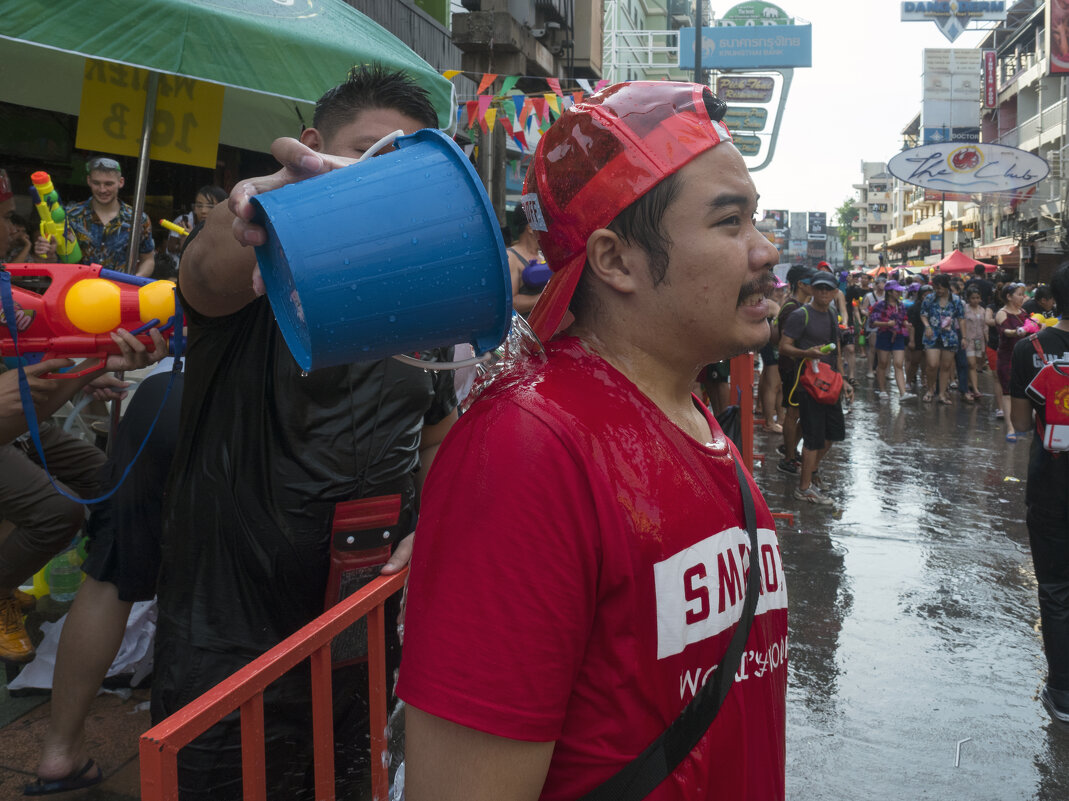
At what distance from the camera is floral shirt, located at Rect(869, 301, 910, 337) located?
15828 millimetres

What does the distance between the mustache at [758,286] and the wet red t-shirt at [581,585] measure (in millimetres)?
217

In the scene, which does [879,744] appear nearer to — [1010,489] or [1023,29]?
[1010,489]

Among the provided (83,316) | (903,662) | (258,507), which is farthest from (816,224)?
(258,507)

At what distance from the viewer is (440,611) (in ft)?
3.41

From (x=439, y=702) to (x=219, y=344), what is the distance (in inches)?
46.9

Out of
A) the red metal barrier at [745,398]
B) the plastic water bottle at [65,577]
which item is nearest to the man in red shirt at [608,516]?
the plastic water bottle at [65,577]

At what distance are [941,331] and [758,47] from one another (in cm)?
857

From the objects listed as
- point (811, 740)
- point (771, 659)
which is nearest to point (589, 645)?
point (771, 659)

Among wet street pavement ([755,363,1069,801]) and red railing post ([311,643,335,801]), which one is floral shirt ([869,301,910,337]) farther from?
red railing post ([311,643,335,801])

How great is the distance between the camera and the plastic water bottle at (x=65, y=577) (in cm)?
425

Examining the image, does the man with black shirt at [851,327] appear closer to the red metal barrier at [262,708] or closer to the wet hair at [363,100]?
the wet hair at [363,100]

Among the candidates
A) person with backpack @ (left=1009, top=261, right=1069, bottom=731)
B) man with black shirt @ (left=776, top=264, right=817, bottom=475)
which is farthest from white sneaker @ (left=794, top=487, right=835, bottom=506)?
person with backpack @ (left=1009, top=261, right=1069, bottom=731)

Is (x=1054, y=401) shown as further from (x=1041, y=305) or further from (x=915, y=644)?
(x=1041, y=305)

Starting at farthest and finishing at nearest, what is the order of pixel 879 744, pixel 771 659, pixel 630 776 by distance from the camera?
pixel 879 744 → pixel 771 659 → pixel 630 776
